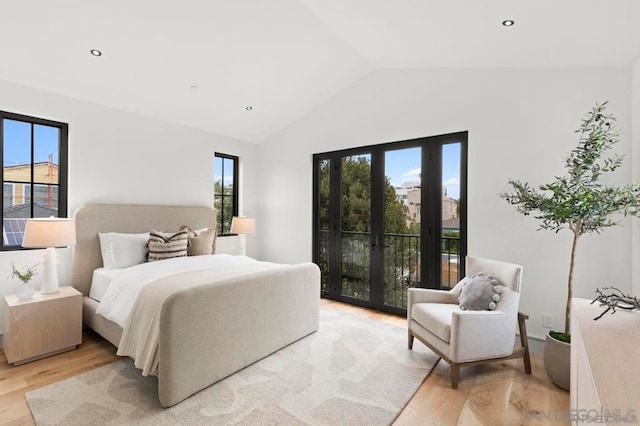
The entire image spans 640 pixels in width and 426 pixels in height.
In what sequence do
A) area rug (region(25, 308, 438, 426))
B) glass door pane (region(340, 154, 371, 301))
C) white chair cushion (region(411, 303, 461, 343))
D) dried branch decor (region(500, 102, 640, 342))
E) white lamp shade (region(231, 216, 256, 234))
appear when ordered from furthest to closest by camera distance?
white lamp shade (region(231, 216, 256, 234)) < glass door pane (region(340, 154, 371, 301)) < white chair cushion (region(411, 303, 461, 343)) < dried branch decor (region(500, 102, 640, 342)) < area rug (region(25, 308, 438, 426))

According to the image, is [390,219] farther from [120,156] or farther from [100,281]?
[120,156]

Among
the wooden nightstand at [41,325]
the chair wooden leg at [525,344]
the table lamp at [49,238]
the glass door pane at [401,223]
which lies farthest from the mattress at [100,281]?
the chair wooden leg at [525,344]

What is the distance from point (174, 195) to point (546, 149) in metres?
4.30

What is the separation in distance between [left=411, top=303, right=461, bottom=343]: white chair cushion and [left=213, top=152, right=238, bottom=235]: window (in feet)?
10.8

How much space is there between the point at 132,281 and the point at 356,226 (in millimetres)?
2705

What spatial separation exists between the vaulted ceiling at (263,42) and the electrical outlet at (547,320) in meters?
2.24

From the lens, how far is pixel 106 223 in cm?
348

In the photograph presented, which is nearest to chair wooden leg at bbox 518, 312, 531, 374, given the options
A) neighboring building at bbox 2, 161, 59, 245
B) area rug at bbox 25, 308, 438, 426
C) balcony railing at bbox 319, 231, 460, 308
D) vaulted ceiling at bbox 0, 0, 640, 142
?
area rug at bbox 25, 308, 438, 426

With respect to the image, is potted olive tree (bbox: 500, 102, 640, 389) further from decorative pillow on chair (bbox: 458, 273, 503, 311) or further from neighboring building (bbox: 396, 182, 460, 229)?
neighboring building (bbox: 396, 182, 460, 229)

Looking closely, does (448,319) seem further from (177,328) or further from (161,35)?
(161,35)

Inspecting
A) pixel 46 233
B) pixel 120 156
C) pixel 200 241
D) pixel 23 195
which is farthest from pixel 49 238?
pixel 200 241

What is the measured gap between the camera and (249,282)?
2557 mm

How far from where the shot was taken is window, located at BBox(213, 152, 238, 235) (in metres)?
4.90

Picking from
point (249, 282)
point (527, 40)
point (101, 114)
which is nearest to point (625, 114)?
point (527, 40)
